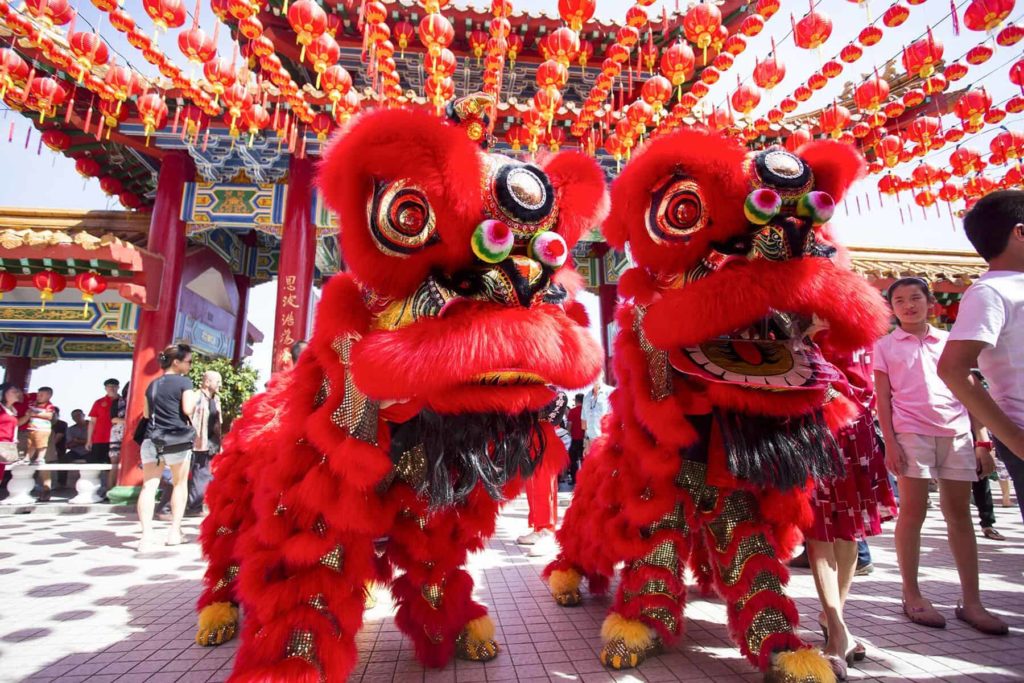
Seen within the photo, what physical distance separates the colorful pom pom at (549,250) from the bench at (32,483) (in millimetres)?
6815

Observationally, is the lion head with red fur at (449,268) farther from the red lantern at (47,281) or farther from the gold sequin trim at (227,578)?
the red lantern at (47,281)

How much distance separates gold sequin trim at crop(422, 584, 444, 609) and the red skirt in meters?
1.34

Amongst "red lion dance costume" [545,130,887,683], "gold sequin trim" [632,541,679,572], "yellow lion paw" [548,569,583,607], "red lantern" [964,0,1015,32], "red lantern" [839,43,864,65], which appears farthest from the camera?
"red lantern" [839,43,864,65]

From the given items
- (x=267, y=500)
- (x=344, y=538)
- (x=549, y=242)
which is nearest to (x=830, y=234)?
(x=549, y=242)

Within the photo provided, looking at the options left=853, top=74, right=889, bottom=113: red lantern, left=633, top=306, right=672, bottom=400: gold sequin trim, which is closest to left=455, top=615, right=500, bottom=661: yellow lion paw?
left=633, top=306, right=672, bottom=400: gold sequin trim

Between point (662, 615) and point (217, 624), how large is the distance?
1691 millimetres

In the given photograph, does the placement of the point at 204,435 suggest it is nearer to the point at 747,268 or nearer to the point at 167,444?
the point at 167,444

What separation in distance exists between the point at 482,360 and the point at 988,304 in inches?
59.1

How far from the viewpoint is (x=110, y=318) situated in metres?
7.06

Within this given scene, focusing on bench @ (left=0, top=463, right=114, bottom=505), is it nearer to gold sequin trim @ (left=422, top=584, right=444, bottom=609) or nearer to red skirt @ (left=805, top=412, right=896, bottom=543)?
gold sequin trim @ (left=422, top=584, right=444, bottom=609)

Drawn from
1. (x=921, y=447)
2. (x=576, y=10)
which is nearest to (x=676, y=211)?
(x=921, y=447)

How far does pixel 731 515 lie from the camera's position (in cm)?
177

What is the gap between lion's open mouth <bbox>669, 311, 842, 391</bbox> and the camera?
1.60 meters

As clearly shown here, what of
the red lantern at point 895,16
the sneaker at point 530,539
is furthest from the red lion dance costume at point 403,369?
the red lantern at point 895,16
